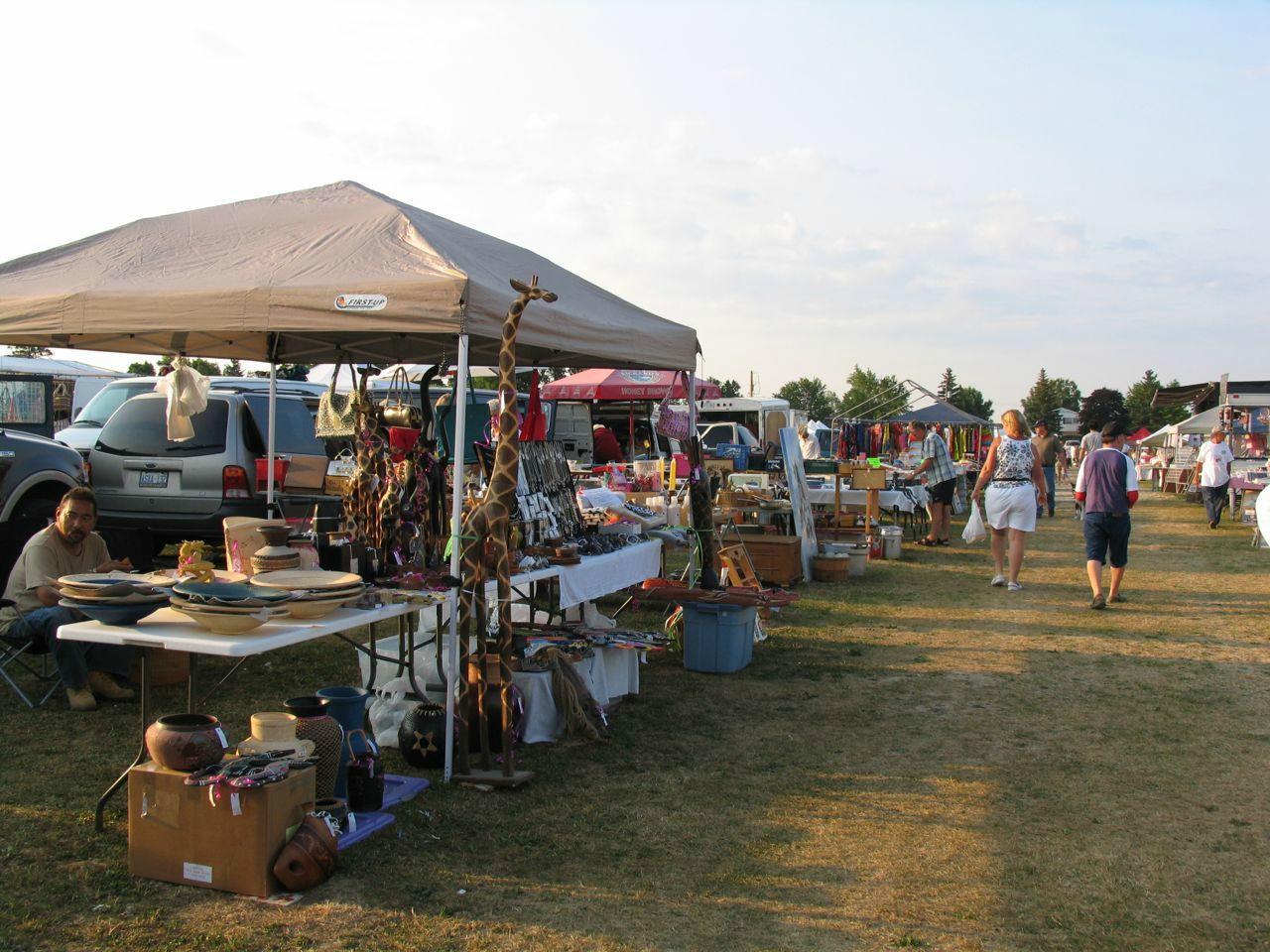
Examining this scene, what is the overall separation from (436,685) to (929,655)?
13.1 feet

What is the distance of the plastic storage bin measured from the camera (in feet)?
24.1

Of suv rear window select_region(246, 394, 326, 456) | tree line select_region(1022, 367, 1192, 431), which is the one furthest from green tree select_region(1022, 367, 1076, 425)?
suv rear window select_region(246, 394, 326, 456)

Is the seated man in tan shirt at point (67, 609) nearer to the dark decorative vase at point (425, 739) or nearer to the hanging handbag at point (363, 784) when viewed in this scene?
the dark decorative vase at point (425, 739)

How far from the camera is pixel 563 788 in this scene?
16.2ft

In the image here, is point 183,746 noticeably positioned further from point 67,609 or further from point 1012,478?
point 1012,478

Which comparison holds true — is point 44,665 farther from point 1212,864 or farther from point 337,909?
point 1212,864

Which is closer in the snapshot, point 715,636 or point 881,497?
point 715,636

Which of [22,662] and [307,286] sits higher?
[307,286]

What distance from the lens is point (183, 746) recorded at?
384 cm

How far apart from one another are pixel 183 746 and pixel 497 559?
5.68ft

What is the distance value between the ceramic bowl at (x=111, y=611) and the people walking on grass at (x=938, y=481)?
40.4ft

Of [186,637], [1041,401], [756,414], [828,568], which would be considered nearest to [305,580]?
[186,637]

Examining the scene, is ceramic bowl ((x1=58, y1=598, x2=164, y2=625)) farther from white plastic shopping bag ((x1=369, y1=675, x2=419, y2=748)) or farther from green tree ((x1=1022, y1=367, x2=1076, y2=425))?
green tree ((x1=1022, y1=367, x2=1076, y2=425))

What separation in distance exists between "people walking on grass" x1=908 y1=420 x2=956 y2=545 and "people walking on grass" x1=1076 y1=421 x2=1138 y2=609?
15.5 ft
